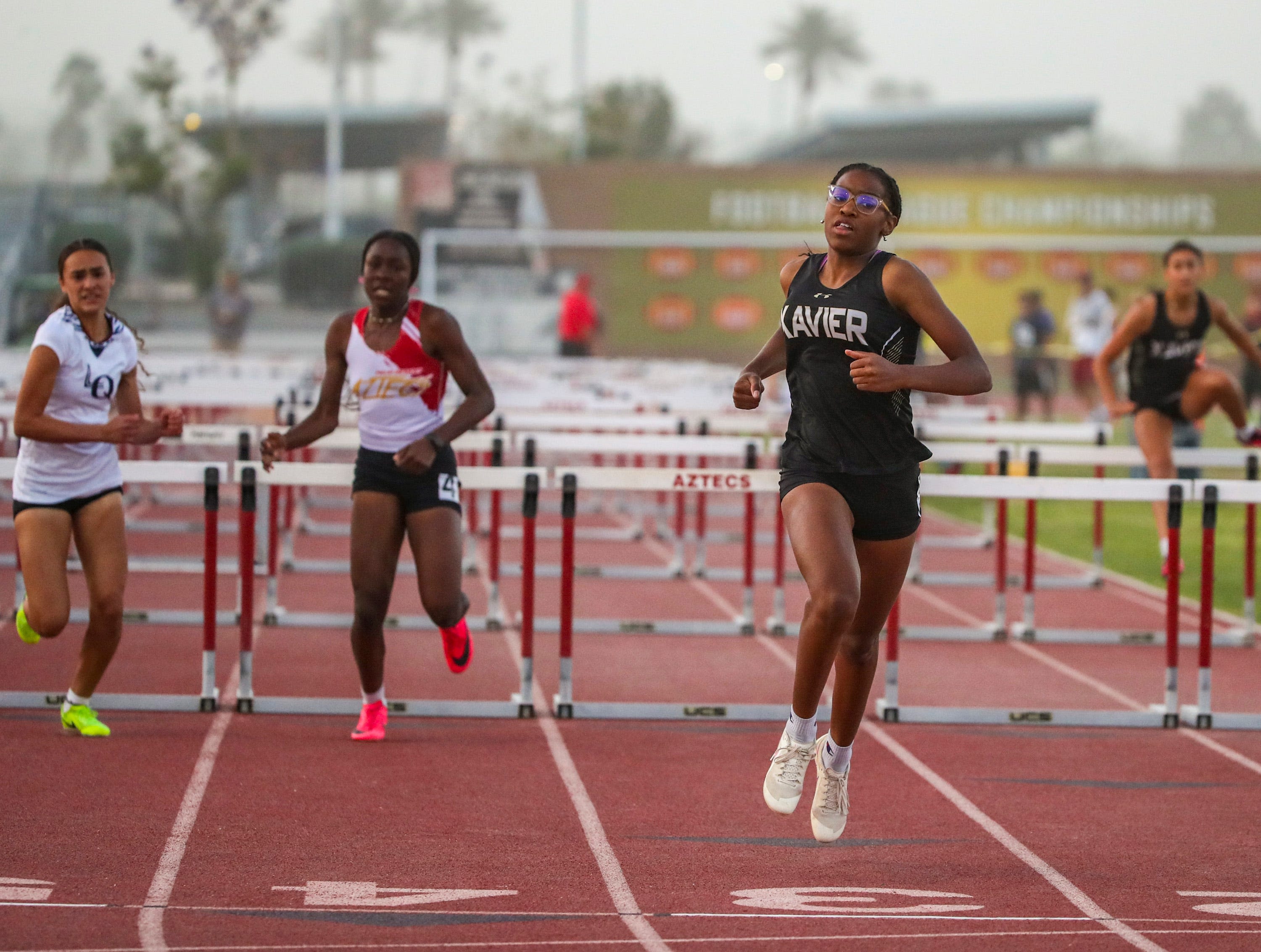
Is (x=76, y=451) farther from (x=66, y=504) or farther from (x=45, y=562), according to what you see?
(x=45, y=562)

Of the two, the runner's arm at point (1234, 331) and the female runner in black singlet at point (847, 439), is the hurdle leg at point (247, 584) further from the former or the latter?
the runner's arm at point (1234, 331)

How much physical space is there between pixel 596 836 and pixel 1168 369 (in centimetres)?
597

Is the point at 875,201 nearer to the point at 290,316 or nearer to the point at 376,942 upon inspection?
the point at 376,942

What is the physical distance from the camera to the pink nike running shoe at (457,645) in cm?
752

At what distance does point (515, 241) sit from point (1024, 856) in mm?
26360

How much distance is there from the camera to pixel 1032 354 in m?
28.6

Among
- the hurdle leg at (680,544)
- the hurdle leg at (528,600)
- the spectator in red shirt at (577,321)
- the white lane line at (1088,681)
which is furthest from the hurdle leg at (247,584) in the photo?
the spectator in red shirt at (577,321)

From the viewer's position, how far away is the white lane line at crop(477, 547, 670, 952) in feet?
16.5

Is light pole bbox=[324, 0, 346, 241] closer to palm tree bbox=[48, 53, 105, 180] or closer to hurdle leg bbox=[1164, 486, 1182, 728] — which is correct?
palm tree bbox=[48, 53, 105, 180]

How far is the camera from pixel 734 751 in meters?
7.70

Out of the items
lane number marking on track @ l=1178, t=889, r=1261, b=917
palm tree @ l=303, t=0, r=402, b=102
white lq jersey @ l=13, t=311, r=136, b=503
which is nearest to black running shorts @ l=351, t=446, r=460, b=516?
white lq jersey @ l=13, t=311, r=136, b=503

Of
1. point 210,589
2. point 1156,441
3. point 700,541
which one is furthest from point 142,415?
point 700,541

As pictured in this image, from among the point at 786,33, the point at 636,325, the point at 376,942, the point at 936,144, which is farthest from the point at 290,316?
the point at 786,33

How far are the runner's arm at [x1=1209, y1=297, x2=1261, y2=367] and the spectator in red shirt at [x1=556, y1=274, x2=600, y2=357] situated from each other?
15.1m
